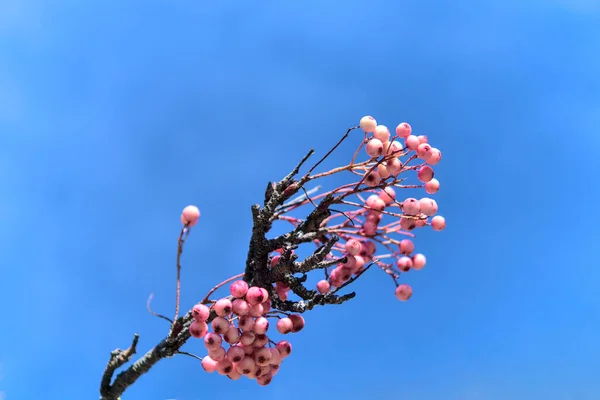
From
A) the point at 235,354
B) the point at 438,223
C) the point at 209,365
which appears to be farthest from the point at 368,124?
the point at 209,365

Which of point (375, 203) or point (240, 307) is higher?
point (375, 203)

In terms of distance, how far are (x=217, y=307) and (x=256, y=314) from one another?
20cm

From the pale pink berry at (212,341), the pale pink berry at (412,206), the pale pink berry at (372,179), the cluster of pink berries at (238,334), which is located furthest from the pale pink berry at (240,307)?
the pale pink berry at (412,206)

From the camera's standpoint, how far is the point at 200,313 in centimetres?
245

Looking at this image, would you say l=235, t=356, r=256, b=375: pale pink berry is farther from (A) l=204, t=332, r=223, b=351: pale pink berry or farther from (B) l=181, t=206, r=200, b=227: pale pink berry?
(B) l=181, t=206, r=200, b=227: pale pink berry

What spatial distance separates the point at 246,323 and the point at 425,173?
1.34m

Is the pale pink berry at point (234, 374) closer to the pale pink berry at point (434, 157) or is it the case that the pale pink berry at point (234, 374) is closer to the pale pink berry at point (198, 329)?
the pale pink berry at point (198, 329)

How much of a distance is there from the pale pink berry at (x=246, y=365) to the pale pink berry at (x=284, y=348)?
7.6 inches

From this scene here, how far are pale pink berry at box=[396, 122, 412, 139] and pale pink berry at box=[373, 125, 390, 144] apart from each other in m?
0.08

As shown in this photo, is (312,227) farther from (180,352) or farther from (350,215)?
(180,352)

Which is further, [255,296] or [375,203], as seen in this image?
[375,203]

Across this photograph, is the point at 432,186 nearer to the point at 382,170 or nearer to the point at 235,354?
the point at 382,170

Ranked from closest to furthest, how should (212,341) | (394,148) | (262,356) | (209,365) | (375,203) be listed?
(212,341) → (262,356) → (209,365) → (394,148) → (375,203)

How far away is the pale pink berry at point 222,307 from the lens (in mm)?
2480
